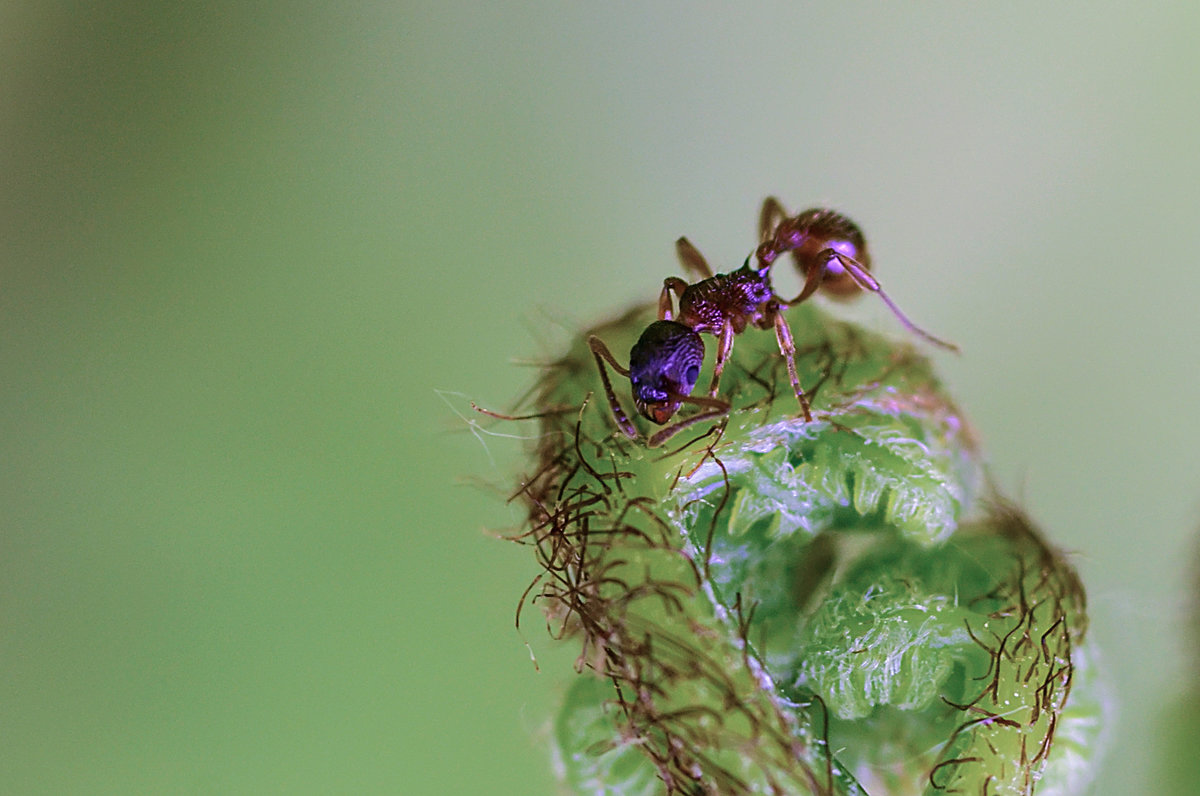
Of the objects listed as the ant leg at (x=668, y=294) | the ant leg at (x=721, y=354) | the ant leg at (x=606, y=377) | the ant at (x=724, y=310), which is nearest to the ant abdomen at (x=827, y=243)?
the ant at (x=724, y=310)

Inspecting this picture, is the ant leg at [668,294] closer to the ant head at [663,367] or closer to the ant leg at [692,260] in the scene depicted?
the ant head at [663,367]

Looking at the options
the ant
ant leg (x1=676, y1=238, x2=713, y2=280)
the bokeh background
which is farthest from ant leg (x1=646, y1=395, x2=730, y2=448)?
ant leg (x1=676, y1=238, x2=713, y2=280)

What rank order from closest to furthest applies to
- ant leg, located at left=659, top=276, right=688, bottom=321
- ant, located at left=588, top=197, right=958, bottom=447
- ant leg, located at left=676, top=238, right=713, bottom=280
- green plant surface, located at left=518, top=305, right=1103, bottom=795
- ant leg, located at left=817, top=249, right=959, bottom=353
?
green plant surface, located at left=518, top=305, right=1103, bottom=795 < ant, located at left=588, top=197, right=958, bottom=447 < ant leg, located at left=659, top=276, right=688, bottom=321 < ant leg, located at left=817, top=249, right=959, bottom=353 < ant leg, located at left=676, top=238, right=713, bottom=280

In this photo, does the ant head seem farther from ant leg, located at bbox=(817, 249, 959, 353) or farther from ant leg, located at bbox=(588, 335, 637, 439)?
ant leg, located at bbox=(817, 249, 959, 353)

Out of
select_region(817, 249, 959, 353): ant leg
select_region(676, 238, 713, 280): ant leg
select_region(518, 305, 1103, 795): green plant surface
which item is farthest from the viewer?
select_region(676, 238, 713, 280): ant leg

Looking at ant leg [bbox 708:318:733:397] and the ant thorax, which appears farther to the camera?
the ant thorax
